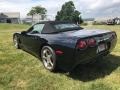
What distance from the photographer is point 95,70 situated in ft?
17.4

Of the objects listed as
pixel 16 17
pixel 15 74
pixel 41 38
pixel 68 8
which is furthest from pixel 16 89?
pixel 16 17

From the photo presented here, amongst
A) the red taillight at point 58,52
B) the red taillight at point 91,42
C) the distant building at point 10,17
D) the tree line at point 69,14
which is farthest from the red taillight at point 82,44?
A: the distant building at point 10,17

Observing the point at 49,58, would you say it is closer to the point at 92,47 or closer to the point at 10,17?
the point at 92,47

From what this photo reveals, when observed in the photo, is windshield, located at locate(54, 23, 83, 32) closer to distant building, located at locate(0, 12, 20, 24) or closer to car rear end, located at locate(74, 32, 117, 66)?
car rear end, located at locate(74, 32, 117, 66)

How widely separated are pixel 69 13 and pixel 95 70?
182ft

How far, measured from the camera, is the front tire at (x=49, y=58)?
16.5 feet

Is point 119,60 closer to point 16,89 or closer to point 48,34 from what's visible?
point 48,34

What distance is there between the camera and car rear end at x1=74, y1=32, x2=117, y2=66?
14.7 feet

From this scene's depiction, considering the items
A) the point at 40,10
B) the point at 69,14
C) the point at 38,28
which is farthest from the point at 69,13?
the point at 38,28

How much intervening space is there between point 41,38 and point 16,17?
272 feet

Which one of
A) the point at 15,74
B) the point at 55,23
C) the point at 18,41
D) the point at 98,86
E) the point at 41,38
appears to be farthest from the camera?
the point at 18,41

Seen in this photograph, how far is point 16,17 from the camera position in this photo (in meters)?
85.9

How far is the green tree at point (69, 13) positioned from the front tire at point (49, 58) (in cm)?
5352

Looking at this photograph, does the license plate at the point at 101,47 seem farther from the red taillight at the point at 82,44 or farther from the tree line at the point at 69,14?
the tree line at the point at 69,14
